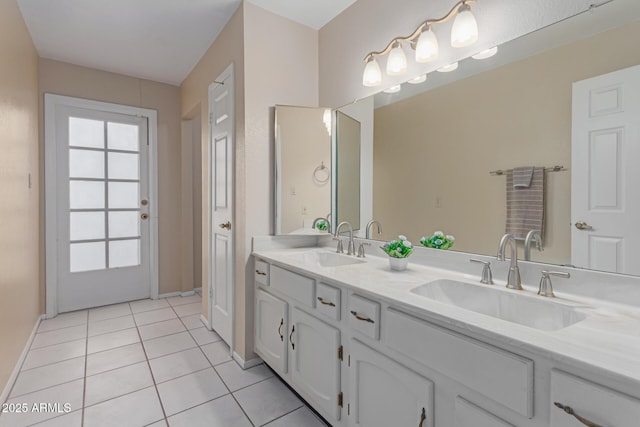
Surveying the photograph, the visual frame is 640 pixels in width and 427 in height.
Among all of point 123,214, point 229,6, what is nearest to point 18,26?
point 229,6

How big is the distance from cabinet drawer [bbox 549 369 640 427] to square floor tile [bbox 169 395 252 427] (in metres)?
1.40

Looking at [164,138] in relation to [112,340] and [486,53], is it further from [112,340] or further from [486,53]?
[486,53]

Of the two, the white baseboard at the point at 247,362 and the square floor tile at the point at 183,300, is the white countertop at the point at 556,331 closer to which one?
the white baseboard at the point at 247,362

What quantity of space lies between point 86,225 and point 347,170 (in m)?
2.79

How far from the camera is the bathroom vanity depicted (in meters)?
0.68

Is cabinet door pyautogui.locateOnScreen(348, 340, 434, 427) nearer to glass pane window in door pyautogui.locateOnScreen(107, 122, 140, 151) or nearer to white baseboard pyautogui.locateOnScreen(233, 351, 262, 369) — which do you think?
white baseboard pyautogui.locateOnScreen(233, 351, 262, 369)

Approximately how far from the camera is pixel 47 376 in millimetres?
2006

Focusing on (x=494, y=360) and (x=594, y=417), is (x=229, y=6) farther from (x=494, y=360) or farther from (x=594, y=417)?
(x=594, y=417)

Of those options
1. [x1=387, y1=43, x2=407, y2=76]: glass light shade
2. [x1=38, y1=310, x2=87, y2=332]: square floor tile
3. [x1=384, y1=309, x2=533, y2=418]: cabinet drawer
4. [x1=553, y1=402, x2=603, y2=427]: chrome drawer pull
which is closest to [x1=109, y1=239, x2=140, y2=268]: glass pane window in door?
[x1=38, y1=310, x2=87, y2=332]: square floor tile

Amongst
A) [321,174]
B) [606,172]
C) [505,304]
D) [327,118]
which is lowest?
[505,304]

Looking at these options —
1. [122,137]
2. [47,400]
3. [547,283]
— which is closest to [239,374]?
[47,400]

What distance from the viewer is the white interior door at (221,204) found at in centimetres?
231

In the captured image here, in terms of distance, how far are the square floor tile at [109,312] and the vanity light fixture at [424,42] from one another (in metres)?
3.12

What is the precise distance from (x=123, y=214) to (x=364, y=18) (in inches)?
120
